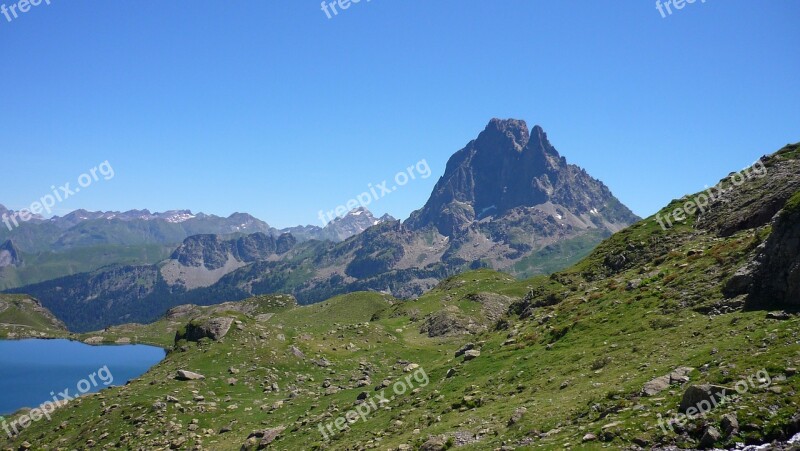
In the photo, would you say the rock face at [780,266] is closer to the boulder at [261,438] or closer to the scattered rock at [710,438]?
the scattered rock at [710,438]

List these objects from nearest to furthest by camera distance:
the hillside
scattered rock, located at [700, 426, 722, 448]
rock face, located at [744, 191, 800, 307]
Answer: scattered rock, located at [700, 426, 722, 448]
the hillside
rock face, located at [744, 191, 800, 307]

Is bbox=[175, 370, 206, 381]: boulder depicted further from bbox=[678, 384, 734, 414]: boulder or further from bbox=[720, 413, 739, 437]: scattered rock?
bbox=[720, 413, 739, 437]: scattered rock

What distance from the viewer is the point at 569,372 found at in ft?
102

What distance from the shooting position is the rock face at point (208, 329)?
70938 mm

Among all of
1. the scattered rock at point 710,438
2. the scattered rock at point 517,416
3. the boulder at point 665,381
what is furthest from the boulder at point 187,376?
the scattered rock at point 710,438

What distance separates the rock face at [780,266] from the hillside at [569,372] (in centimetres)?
9

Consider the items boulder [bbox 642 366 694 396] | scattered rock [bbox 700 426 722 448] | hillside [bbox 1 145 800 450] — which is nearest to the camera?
scattered rock [bbox 700 426 722 448]

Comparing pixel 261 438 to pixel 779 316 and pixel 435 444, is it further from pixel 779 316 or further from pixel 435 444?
pixel 779 316

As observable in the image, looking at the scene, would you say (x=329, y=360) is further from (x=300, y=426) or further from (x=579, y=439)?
(x=579, y=439)

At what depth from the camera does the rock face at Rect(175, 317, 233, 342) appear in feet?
233

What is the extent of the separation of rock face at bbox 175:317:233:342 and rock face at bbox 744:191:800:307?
Answer: 63.2m

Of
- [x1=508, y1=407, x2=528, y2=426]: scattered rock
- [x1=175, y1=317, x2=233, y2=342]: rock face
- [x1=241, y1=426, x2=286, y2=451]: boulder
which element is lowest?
[x1=508, y1=407, x2=528, y2=426]: scattered rock

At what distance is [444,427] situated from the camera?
28.6 metres

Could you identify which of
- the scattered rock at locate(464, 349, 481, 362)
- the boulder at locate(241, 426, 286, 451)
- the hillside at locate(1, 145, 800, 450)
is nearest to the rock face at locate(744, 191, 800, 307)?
the hillside at locate(1, 145, 800, 450)
